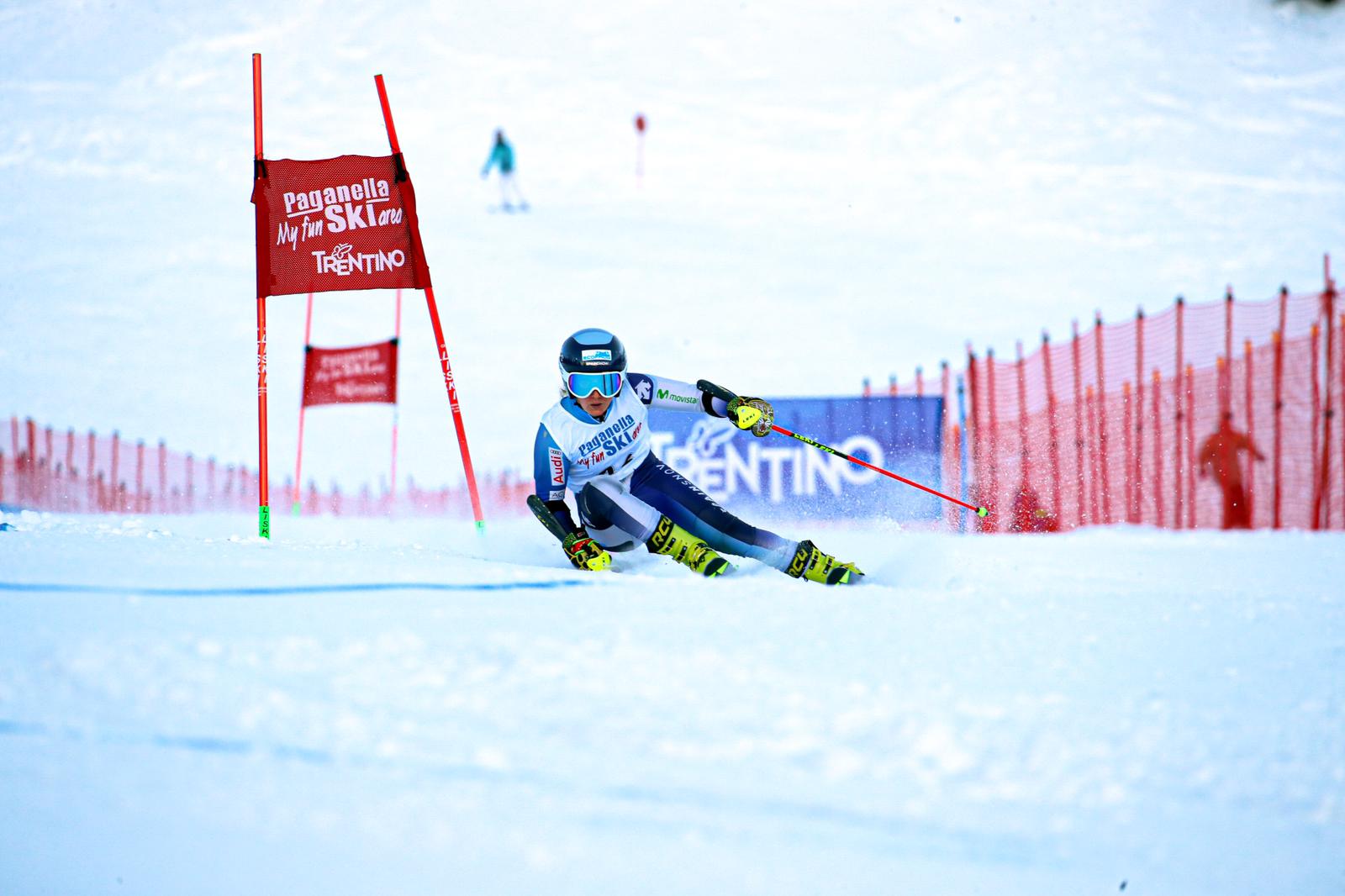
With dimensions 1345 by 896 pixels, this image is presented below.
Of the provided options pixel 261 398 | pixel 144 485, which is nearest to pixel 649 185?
pixel 144 485

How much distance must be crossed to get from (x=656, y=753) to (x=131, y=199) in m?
18.9

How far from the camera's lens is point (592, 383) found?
4.99 metres

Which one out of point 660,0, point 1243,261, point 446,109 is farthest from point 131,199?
point 1243,261

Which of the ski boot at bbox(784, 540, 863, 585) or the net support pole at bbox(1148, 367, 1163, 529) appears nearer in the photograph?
the ski boot at bbox(784, 540, 863, 585)

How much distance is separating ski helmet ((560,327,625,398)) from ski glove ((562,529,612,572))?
570 mm

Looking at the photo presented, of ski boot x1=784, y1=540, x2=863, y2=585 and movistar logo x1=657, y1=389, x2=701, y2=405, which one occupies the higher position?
movistar logo x1=657, y1=389, x2=701, y2=405

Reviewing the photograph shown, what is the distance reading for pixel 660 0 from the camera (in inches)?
1117

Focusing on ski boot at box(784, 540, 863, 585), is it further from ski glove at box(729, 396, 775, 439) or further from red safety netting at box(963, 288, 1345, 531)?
red safety netting at box(963, 288, 1345, 531)

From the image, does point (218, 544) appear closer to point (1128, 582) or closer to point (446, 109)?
point (1128, 582)

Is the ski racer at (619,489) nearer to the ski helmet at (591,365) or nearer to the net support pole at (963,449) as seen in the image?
the ski helmet at (591,365)

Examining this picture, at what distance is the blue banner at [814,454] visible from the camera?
8.76 meters

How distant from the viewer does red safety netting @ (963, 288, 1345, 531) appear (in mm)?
8836

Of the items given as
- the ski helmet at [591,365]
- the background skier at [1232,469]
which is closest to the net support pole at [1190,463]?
the background skier at [1232,469]

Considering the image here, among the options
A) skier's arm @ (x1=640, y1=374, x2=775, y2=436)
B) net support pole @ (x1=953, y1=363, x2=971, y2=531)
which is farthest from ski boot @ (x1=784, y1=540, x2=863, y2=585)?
net support pole @ (x1=953, y1=363, x2=971, y2=531)
